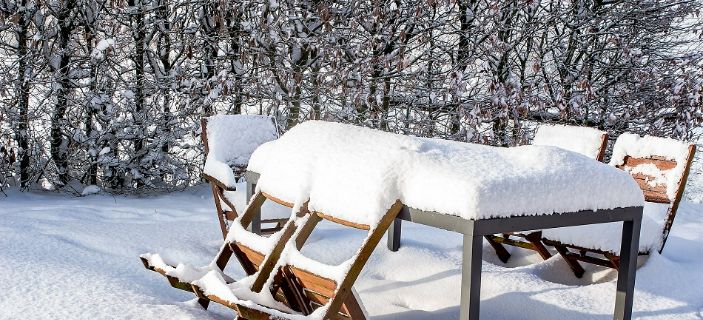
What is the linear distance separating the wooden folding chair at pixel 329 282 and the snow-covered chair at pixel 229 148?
70.4 inches

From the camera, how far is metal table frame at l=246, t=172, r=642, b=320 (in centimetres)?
239

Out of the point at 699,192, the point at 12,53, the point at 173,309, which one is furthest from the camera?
the point at 699,192

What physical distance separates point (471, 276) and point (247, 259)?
1272 mm

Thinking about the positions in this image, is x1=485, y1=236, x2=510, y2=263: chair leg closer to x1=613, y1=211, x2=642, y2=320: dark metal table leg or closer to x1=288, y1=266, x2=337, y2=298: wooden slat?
x1=613, y1=211, x2=642, y2=320: dark metal table leg

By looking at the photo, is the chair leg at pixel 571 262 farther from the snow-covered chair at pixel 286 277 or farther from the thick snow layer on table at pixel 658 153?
the snow-covered chair at pixel 286 277

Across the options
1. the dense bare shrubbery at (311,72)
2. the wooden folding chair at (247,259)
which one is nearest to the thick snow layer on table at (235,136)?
the wooden folding chair at (247,259)

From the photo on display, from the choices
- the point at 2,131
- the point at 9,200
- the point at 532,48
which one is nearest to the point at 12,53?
the point at 2,131

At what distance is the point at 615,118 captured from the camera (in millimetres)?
8633

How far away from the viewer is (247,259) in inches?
128

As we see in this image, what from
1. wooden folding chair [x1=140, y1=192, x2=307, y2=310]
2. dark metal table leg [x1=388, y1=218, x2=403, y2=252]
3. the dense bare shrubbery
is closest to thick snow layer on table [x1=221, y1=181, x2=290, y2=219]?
dark metal table leg [x1=388, y1=218, x2=403, y2=252]

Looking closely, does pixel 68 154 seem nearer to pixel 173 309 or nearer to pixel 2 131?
pixel 2 131

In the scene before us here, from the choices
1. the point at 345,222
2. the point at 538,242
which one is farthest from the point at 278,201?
the point at 538,242

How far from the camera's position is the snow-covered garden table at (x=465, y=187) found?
2.42 meters

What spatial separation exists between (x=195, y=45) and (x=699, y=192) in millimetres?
8433
